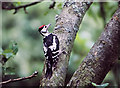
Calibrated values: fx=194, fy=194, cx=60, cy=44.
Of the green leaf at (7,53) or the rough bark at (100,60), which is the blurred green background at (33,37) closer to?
the rough bark at (100,60)

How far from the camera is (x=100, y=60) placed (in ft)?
5.80

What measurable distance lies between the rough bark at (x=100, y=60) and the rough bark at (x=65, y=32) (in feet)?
0.46

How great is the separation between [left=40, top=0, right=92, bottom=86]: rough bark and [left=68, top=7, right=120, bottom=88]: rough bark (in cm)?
14

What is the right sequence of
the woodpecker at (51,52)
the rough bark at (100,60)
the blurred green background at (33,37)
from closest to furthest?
1. the rough bark at (100,60)
2. the woodpecker at (51,52)
3. the blurred green background at (33,37)

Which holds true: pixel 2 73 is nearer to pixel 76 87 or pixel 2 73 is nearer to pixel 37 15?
pixel 76 87

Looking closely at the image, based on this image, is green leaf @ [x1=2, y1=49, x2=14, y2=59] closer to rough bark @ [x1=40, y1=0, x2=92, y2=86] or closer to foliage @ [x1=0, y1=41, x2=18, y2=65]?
foliage @ [x1=0, y1=41, x2=18, y2=65]

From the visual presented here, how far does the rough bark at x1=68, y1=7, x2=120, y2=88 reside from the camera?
1725 millimetres

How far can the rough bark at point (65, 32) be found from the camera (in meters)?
1.77

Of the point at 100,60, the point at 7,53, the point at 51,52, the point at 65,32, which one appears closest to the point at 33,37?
the point at 51,52

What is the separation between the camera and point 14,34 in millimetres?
4855

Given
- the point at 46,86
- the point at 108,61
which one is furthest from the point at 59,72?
the point at 108,61

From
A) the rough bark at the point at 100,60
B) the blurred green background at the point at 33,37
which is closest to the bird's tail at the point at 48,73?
the rough bark at the point at 100,60

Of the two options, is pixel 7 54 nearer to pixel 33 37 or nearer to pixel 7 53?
pixel 7 53

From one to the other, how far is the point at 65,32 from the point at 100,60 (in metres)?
0.53
